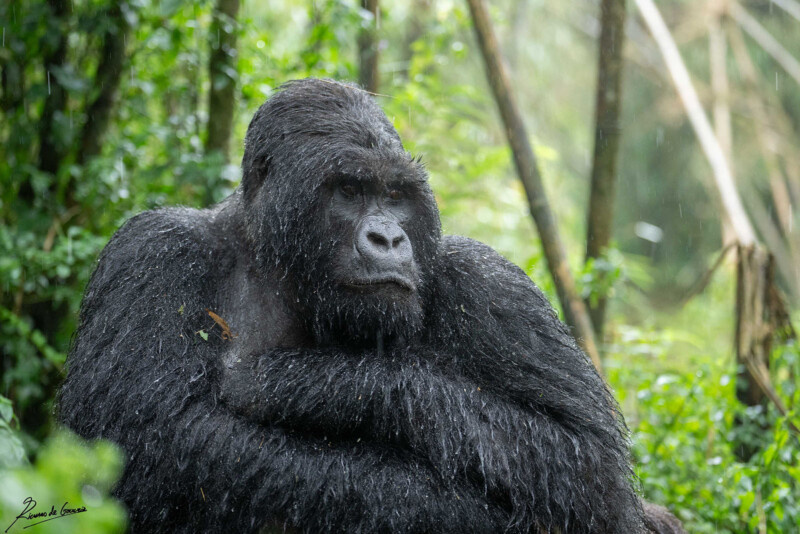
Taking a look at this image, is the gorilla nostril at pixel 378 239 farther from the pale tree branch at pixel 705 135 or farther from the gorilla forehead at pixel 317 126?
the pale tree branch at pixel 705 135

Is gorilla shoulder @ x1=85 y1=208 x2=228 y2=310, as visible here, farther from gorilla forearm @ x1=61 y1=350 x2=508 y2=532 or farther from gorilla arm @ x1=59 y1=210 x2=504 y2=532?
gorilla forearm @ x1=61 y1=350 x2=508 y2=532

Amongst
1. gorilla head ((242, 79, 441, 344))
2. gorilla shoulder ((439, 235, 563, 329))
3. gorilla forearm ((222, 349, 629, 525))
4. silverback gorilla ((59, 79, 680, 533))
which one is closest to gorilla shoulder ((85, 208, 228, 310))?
silverback gorilla ((59, 79, 680, 533))

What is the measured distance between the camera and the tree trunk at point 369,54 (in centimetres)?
647

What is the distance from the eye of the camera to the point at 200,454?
2955 mm

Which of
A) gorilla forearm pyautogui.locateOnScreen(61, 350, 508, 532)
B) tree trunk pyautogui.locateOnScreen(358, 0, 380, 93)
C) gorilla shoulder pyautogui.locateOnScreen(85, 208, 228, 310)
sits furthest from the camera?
tree trunk pyautogui.locateOnScreen(358, 0, 380, 93)

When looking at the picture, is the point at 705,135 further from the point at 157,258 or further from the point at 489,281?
the point at 157,258

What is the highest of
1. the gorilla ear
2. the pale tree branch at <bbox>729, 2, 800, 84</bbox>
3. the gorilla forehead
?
the pale tree branch at <bbox>729, 2, 800, 84</bbox>

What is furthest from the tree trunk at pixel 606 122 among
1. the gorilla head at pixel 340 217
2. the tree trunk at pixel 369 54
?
the gorilla head at pixel 340 217

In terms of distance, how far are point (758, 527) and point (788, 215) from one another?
8489mm

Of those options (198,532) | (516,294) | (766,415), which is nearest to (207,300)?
(198,532)

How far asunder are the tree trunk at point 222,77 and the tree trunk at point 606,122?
2550 mm

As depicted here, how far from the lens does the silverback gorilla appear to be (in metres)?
2.95

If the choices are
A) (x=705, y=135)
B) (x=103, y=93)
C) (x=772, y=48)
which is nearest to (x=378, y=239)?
(x=705, y=135)

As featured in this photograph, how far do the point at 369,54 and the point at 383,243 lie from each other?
372 cm
